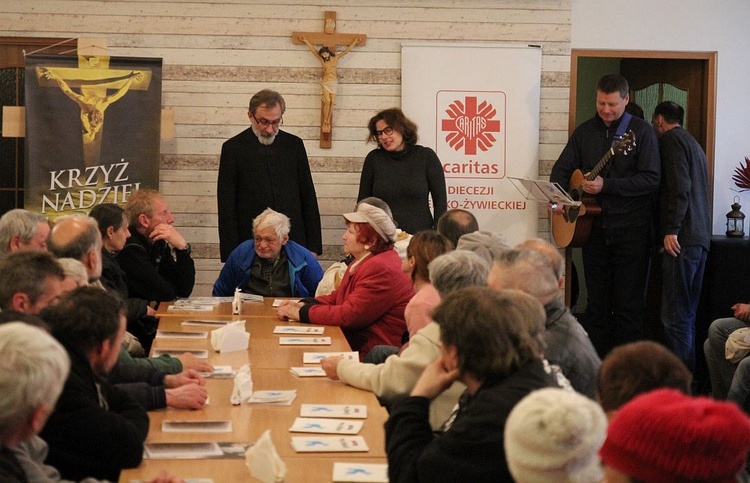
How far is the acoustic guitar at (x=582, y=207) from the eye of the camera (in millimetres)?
7684

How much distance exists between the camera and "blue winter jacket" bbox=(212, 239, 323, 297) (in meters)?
6.47

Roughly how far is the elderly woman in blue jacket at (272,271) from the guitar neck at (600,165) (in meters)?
2.39

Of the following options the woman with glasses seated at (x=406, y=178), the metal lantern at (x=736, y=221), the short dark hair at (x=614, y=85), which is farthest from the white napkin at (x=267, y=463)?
the metal lantern at (x=736, y=221)

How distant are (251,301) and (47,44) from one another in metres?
3.28

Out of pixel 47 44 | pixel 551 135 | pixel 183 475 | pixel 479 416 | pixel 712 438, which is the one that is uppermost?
pixel 47 44

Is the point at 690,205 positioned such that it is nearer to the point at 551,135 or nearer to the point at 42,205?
the point at 551,135

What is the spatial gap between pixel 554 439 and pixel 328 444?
1178 millimetres

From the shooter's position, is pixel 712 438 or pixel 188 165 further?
pixel 188 165

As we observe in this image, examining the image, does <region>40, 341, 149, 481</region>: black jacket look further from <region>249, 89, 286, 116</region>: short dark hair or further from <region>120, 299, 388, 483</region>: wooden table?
<region>249, 89, 286, 116</region>: short dark hair

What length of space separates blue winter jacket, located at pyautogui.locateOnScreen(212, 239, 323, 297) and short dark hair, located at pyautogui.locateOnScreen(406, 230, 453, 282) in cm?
201

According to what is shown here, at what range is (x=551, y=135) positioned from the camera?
334 inches

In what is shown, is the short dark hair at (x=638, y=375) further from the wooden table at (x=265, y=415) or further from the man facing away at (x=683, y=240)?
the man facing away at (x=683, y=240)

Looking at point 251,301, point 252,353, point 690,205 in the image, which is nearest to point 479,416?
point 252,353

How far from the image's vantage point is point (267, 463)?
2.63m
